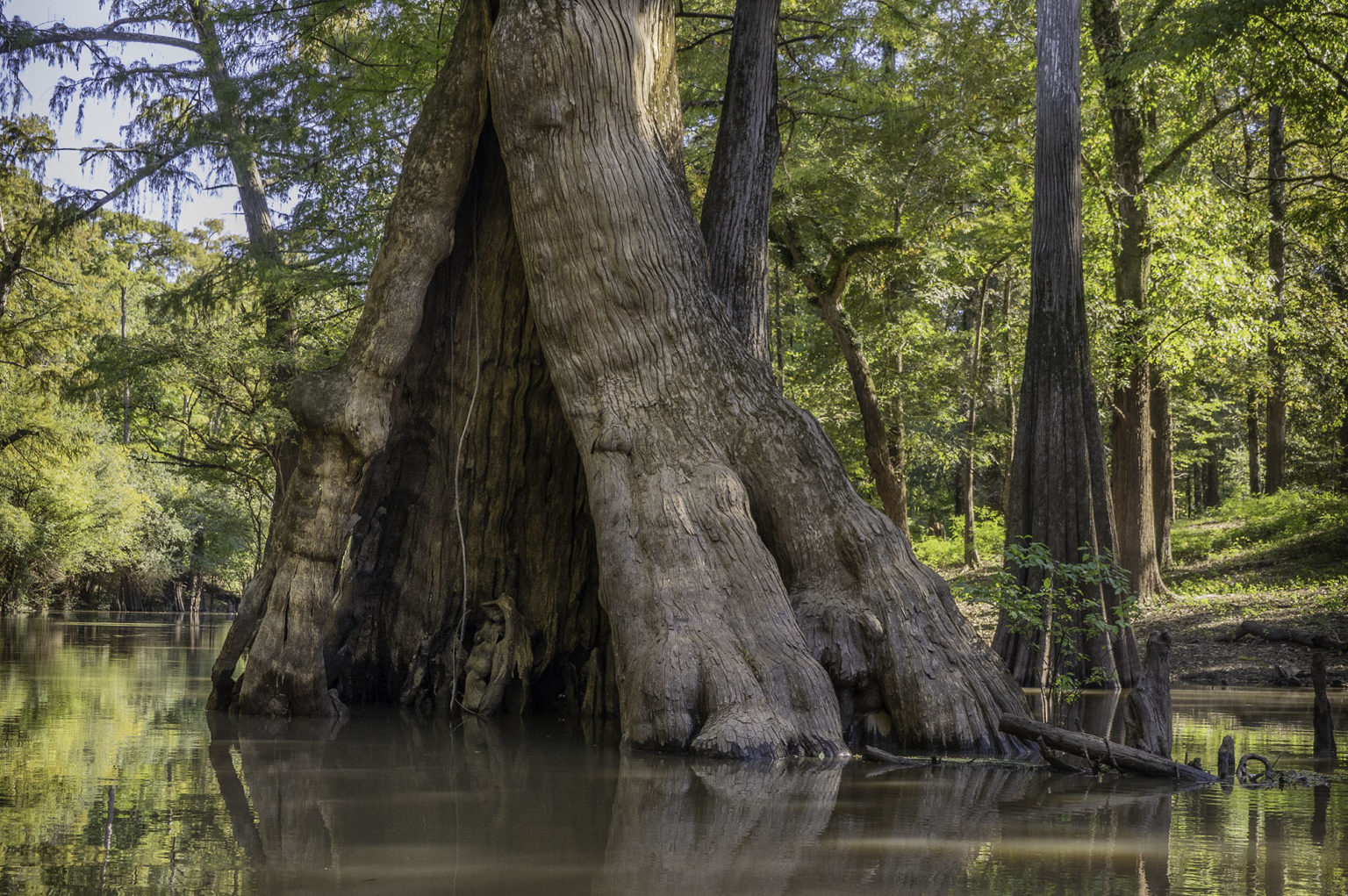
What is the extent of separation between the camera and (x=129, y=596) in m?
44.1

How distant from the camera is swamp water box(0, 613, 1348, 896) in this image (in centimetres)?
322

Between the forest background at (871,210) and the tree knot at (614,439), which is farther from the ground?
the forest background at (871,210)

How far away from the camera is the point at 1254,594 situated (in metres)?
16.0

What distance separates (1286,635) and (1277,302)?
7167 mm

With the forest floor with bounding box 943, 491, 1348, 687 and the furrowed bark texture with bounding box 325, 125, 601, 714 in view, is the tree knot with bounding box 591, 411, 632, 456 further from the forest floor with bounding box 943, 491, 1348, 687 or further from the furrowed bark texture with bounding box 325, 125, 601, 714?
the forest floor with bounding box 943, 491, 1348, 687

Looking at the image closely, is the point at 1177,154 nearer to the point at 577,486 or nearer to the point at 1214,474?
the point at 577,486

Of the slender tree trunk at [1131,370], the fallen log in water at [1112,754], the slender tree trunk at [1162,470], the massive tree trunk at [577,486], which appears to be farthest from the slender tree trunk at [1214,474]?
the fallen log in water at [1112,754]

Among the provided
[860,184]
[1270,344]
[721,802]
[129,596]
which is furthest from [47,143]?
[129,596]

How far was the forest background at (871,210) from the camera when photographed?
13.7 metres

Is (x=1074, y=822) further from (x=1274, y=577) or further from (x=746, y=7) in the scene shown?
(x=1274, y=577)

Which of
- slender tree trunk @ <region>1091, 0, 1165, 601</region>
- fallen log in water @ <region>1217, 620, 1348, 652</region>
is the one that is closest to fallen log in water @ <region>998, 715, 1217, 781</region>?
fallen log in water @ <region>1217, 620, 1348, 652</region>

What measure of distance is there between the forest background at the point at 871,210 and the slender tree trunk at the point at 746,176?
2264 mm

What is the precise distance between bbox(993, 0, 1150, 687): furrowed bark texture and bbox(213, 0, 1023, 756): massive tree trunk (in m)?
3.69

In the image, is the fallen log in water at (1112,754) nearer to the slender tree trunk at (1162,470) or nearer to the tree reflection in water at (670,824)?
the tree reflection in water at (670,824)
